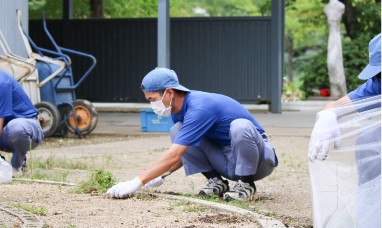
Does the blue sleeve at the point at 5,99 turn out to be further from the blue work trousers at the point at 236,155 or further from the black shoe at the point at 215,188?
the black shoe at the point at 215,188

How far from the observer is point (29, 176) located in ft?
29.1

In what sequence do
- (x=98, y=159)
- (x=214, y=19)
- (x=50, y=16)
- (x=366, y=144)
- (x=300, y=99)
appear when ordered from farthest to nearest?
1. (x=300, y=99)
2. (x=50, y=16)
3. (x=214, y=19)
4. (x=98, y=159)
5. (x=366, y=144)

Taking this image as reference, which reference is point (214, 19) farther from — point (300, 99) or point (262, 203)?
point (262, 203)

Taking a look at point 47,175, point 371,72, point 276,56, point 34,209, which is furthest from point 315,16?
point 371,72

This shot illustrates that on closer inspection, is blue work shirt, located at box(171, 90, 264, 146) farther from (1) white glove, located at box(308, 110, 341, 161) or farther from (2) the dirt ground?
(1) white glove, located at box(308, 110, 341, 161)

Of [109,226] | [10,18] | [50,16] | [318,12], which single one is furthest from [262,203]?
[318,12]

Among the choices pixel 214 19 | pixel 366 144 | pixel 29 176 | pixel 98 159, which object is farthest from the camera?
pixel 214 19

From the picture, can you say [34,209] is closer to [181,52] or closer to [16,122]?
[16,122]

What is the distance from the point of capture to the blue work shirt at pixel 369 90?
560cm

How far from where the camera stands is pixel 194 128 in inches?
277

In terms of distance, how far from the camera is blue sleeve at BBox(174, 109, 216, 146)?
23.0 ft

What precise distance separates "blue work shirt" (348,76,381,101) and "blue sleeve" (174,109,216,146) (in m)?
1.60

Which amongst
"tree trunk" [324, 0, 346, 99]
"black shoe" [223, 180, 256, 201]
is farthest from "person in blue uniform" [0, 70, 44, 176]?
"tree trunk" [324, 0, 346, 99]

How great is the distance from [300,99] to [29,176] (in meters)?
20.3
